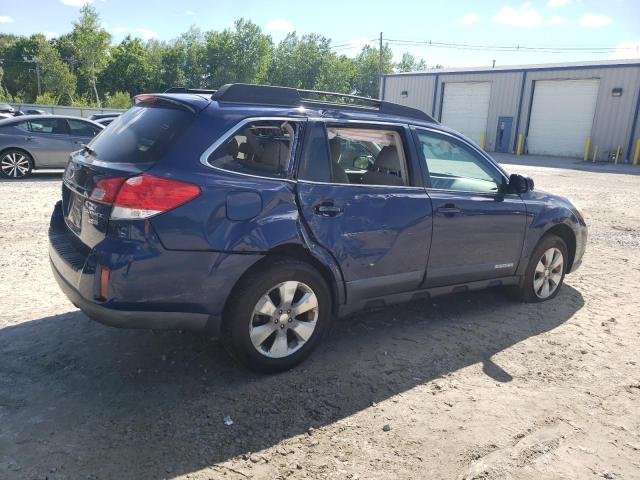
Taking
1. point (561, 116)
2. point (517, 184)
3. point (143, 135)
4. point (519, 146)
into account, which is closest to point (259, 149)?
point (143, 135)

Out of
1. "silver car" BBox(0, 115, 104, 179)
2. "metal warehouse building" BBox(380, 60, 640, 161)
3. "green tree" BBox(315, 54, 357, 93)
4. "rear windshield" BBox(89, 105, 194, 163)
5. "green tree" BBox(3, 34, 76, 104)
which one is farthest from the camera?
"green tree" BBox(315, 54, 357, 93)

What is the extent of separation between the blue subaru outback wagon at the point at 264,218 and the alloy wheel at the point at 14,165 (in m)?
9.12

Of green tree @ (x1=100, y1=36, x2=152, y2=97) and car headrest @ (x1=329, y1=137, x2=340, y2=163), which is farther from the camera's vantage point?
green tree @ (x1=100, y1=36, x2=152, y2=97)

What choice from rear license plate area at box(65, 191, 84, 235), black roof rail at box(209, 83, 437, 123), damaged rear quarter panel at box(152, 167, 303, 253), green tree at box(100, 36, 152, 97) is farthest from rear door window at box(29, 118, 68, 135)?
green tree at box(100, 36, 152, 97)

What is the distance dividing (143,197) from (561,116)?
31322 mm

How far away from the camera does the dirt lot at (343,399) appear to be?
2705 millimetres

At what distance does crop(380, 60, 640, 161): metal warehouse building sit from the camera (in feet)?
90.2

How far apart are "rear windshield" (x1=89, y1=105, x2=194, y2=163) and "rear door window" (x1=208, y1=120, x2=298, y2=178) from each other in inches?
11.8

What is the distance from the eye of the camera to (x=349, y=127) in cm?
389

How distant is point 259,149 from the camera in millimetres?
3443

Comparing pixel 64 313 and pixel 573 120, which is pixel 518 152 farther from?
pixel 64 313

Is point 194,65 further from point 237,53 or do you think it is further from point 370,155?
point 370,155

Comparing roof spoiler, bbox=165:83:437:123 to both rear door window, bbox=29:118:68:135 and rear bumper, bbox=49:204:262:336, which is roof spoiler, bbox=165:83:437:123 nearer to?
rear bumper, bbox=49:204:262:336

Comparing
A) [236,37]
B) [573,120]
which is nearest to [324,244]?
[573,120]
